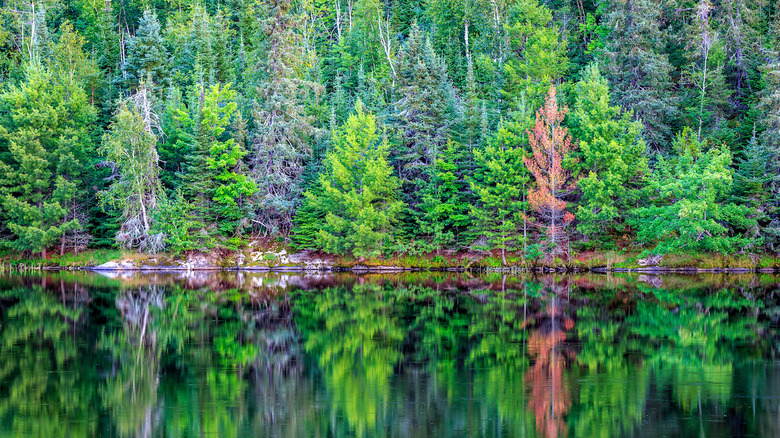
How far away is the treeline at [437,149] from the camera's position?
159 ft

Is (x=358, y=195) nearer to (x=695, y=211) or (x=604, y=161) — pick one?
(x=604, y=161)

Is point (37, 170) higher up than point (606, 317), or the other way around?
point (37, 170)

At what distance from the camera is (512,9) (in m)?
61.7

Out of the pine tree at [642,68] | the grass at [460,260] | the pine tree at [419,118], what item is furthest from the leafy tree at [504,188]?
the pine tree at [642,68]

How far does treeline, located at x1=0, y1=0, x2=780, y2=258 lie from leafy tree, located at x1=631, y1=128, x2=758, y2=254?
0.53 feet

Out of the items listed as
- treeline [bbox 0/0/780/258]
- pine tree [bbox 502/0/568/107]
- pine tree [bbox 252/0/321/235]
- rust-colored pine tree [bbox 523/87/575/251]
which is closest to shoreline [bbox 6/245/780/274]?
treeline [bbox 0/0/780/258]

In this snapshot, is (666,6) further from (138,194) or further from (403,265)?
(138,194)

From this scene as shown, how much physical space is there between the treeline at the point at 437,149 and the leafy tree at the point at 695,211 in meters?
0.16

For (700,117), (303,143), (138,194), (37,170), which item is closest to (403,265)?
(303,143)

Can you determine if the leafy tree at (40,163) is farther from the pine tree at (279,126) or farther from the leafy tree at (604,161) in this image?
the leafy tree at (604,161)

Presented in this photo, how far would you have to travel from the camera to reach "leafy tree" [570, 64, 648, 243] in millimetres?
48219

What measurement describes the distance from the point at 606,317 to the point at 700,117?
3141 centimetres

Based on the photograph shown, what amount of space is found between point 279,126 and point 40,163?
53.4ft

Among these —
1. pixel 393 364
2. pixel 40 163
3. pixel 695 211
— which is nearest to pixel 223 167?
pixel 40 163
